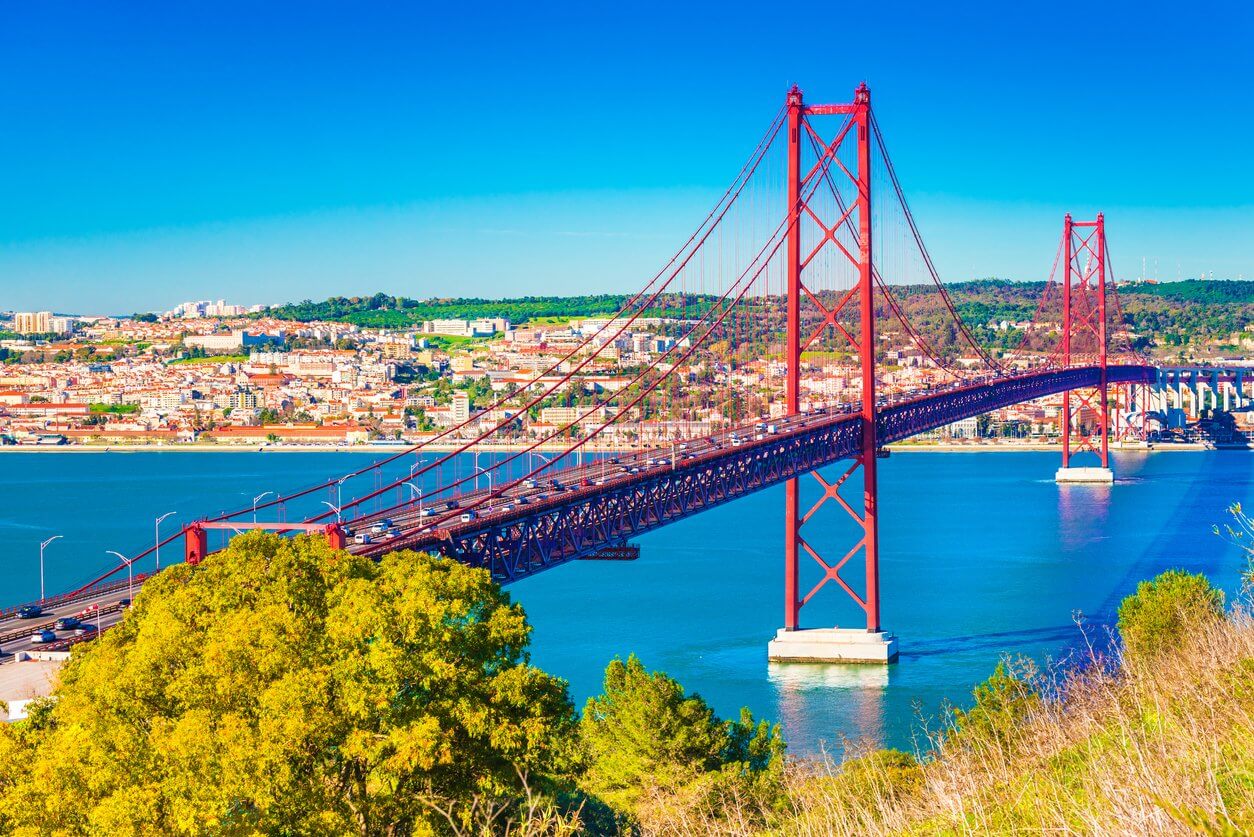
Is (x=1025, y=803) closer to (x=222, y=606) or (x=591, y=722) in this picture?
(x=222, y=606)

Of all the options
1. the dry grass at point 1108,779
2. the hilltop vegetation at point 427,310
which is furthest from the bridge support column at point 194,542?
the hilltop vegetation at point 427,310

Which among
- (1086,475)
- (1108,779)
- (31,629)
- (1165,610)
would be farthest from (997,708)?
(1086,475)

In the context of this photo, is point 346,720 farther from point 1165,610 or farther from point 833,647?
point 833,647

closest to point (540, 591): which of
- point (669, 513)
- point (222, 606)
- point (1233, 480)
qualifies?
point (669, 513)

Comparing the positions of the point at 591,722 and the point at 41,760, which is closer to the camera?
the point at 41,760

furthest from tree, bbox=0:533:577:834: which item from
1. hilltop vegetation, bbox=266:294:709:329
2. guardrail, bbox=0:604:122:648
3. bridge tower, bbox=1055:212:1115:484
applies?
hilltop vegetation, bbox=266:294:709:329
